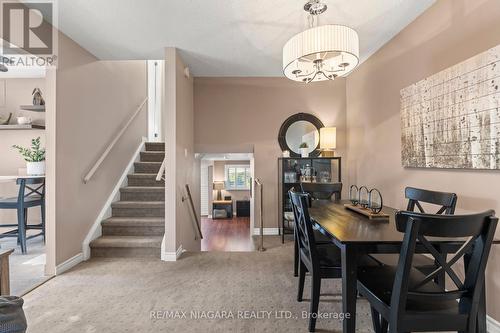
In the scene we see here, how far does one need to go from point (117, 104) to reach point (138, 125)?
3.16 ft

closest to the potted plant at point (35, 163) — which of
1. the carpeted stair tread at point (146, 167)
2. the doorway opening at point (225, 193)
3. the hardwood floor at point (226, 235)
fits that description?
the carpeted stair tread at point (146, 167)

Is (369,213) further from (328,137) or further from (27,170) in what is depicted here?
(27,170)

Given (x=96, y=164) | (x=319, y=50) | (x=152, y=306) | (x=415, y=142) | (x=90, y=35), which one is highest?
(x=90, y=35)

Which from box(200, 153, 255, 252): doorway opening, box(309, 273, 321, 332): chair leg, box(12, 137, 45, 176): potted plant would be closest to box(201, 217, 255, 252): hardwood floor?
box(200, 153, 255, 252): doorway opening

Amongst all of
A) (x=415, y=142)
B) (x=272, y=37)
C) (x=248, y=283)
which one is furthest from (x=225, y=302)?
(x=272, y=37)

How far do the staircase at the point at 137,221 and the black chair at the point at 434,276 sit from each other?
9.10 ft

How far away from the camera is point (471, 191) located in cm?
188

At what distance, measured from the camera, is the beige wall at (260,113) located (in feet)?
14.1

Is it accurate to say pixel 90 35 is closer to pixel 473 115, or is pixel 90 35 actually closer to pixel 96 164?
pixel 96 164

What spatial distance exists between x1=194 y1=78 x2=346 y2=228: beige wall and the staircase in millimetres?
1091

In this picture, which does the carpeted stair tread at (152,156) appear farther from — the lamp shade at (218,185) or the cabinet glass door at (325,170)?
the lamp shade at (218,185)

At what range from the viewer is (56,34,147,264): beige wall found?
2707 millimetres

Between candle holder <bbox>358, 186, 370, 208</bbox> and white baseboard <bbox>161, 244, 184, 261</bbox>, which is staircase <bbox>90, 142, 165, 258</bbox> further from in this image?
candle holder <bbox>358, 186, 370, 208</bbox>

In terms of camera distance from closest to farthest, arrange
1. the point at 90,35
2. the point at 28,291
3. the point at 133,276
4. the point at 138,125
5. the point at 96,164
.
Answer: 1. the point at 28,291
2. the point at 133,276
3. the point at 90,35
4. the point at 96,164
5. the point at 138,125
